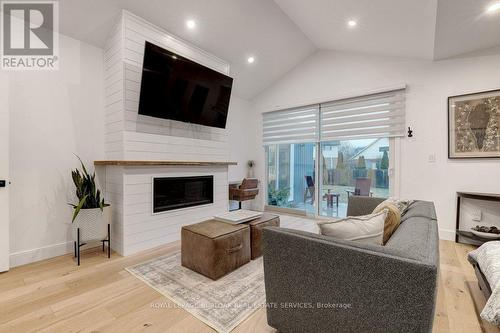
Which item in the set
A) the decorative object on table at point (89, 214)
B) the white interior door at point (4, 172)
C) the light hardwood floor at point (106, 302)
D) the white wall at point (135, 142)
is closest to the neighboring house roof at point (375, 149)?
the light hardwood floor at point (106, 302)

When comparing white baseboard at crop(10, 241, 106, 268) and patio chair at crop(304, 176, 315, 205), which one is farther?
patio chair at crop(304, 176, 315, 205)

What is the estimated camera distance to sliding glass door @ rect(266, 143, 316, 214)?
4.63 metres

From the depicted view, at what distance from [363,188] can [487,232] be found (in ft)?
5.16

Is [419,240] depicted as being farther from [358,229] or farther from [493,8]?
[493,8]

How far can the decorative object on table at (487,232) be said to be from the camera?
8.57 feet

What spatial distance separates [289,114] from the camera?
476 cm

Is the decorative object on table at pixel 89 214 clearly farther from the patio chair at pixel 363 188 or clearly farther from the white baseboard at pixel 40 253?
the patio chair at pixel 363 188

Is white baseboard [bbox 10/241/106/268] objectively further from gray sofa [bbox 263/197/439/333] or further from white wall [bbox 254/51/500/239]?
white wall [bbox 254/51/500/239]

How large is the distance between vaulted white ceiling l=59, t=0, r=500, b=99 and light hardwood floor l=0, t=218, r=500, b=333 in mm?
2480

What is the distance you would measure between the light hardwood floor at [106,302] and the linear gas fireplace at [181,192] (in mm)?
827

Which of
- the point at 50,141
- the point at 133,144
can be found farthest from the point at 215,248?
the point at 50,141

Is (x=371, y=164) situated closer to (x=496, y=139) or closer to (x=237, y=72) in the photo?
(x=496, y=139)

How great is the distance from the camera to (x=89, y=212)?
98.3 inches

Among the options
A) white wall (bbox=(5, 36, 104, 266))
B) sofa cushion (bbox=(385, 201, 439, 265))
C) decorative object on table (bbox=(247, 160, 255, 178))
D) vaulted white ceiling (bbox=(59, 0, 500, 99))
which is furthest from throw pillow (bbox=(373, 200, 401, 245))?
decorative object on table (bbox=(247, 160, 255, 178))
